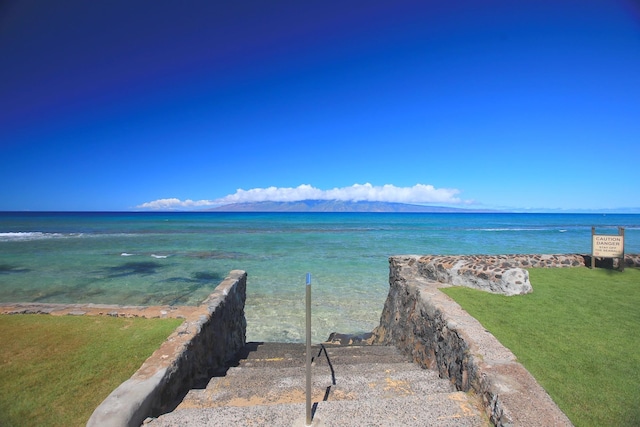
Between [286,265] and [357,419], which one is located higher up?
[357,419]

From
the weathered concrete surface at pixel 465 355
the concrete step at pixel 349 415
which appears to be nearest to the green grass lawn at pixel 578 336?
the weathered concrete surface at pixel 465 355

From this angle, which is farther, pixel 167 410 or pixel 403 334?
pixel 403 334

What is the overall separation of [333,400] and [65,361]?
141 inches

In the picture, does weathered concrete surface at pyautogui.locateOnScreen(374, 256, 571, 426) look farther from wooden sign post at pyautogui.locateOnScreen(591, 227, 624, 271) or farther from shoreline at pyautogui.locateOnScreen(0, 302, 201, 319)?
wooden sign post at pyautogui.locateOnScreen(591, 227, 624, 271)

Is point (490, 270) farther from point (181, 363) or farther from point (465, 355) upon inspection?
point (181, 363)

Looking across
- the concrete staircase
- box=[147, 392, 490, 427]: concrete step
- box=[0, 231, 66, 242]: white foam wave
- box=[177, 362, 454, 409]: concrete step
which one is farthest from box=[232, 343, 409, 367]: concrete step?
box=[0, 231, 66, 242]: white foam wave

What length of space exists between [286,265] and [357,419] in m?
17.5

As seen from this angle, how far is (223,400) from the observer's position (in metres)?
3.40

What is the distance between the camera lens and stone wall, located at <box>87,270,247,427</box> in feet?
9.32

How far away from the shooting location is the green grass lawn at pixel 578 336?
10.7ft

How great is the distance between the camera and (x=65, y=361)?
13.7ft

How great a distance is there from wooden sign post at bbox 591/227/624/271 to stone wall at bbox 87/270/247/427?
33.4ft

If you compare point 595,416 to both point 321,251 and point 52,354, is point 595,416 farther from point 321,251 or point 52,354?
point 321,251

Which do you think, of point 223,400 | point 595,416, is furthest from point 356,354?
point 595,416
